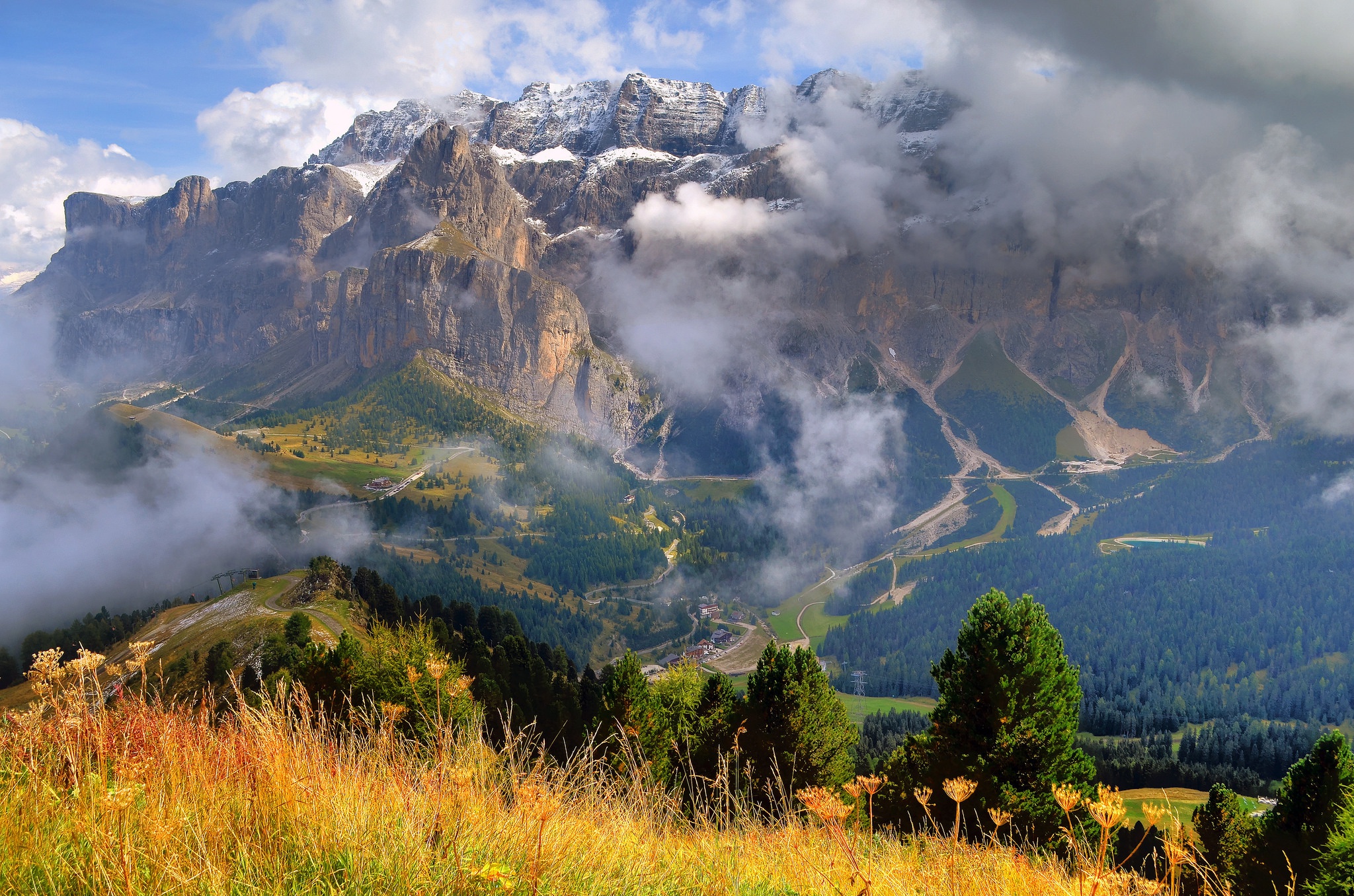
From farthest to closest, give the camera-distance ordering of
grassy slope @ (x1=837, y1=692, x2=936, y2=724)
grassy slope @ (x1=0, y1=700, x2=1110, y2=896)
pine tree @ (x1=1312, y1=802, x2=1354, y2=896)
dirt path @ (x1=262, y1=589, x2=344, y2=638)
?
grassy slope @ (x1=837, y1=692, x2=936, y2=724) < dirt path @ (x1=262, y1=589, x2=344, y2=638) < pine tree @ (x1=1312, y1=802, x2=1354, y2=896) < grassy slope @ (x1=0, y1=700, x2=1110, y2=896)

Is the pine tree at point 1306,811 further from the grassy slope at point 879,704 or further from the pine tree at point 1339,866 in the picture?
the grassy slope at point 879,704

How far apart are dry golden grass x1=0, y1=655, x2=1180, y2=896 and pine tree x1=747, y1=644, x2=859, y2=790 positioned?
1521 centimetres

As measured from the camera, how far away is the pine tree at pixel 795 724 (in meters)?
20.2

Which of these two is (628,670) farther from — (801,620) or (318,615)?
(801,620)

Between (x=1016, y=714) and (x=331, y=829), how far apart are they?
50.3ft

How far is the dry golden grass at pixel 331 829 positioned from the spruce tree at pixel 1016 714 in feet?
35.3

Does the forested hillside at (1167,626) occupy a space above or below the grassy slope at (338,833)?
below

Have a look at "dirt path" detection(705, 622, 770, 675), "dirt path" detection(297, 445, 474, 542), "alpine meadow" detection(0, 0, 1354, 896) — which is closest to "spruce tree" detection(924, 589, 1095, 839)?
"alpine meadow" detection(0, 0, 1354, 896)

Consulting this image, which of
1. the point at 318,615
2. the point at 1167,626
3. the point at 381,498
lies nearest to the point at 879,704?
the point at 1167,626

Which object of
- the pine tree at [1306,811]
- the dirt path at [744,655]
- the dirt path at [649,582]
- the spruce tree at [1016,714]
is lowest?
the dirt path at [744,655]

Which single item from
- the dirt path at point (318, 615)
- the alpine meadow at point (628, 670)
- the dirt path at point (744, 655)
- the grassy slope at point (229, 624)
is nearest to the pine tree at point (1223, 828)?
the alpine meadow at point (628, 670)

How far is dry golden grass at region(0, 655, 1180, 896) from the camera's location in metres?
3.47

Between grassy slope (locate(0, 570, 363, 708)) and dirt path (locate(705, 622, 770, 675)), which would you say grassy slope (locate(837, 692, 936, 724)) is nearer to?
dirt path (locate(705, 622, 770, 675))

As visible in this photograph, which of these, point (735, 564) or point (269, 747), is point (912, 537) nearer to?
point (735, 564)
